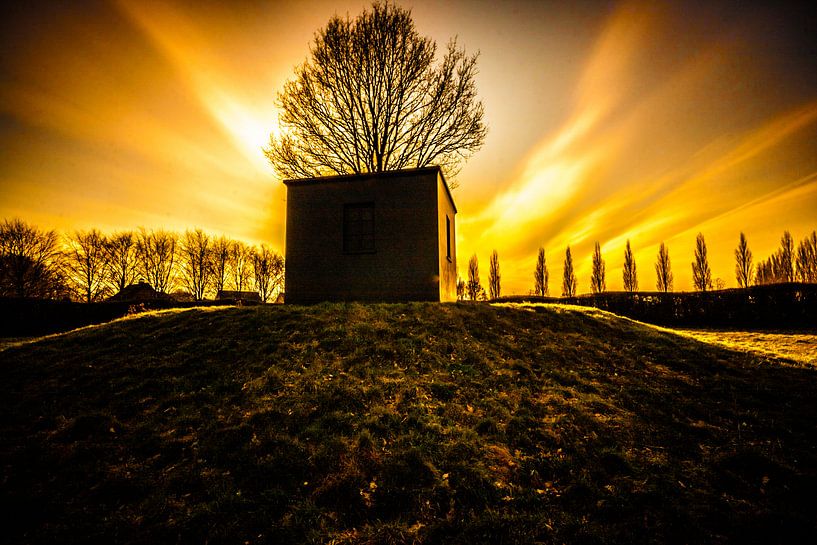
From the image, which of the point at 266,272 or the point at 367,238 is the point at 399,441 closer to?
the point at 367,238

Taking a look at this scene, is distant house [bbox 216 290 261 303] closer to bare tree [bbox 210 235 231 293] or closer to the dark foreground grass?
bare tree [bbox 210 235 231 293]

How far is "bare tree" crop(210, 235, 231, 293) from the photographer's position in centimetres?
4569

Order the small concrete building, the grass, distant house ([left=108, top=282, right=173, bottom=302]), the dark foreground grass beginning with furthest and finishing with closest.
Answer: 1. distant house ([left=108, top=282, right=173, bottom=302])
2. the small concrete building
3. the grass
4. the dark foreground grass

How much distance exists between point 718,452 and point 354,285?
1047cm

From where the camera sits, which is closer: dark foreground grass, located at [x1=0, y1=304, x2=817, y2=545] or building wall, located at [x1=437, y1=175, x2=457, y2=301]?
dark foreground grass, located at [x1=0, y1=304, x2=817, y2=545]

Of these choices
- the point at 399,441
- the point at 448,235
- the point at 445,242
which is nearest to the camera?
the point at 399,441

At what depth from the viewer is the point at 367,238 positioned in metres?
12.7

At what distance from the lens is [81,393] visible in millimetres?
6410

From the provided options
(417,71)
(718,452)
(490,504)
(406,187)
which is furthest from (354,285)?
(417,71)

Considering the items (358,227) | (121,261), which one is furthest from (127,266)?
(358,227)

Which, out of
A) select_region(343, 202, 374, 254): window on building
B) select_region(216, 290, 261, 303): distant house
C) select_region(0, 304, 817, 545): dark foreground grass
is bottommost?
select_region(0, 304, 817, 545): dark foreground grass

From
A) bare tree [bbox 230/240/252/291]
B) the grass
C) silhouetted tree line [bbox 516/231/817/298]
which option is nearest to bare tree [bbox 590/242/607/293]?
silhouetted tree line [bbox 516/231/817/298]

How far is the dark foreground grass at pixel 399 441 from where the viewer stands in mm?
3447

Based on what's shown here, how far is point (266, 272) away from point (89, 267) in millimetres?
20246
